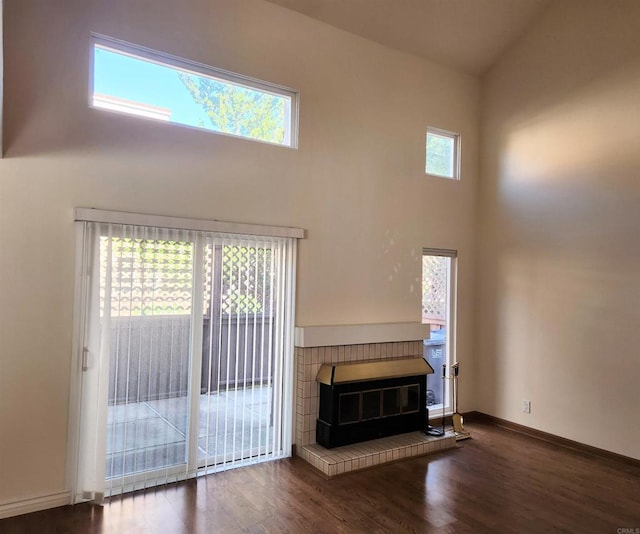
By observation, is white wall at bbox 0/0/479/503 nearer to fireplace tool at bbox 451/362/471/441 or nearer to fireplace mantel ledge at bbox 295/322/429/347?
fireplace mantel ledge at bbox 295/322/429/347

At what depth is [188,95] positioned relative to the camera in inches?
139

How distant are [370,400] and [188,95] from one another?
10.2ft

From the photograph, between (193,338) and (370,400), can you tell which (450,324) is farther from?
(193,338)

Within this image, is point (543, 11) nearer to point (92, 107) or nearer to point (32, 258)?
point (92, 107)

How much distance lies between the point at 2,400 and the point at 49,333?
1.58ft

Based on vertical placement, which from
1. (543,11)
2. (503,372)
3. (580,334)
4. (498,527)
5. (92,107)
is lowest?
(498,527)

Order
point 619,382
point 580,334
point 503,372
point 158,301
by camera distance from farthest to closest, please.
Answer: point 503,372, point 580,334, point 619,382, point 158,301

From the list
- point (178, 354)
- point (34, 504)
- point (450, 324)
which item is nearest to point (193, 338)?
point (178, 354)

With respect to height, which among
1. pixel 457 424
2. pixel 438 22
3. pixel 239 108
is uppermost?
pixel 438 22

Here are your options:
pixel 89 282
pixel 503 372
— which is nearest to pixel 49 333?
pixel 89 282

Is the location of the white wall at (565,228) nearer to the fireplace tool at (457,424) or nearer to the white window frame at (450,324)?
the white window frame at (450,324)

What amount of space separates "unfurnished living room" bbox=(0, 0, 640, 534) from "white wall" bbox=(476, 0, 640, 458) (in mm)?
24

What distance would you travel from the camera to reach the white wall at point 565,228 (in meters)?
3.94

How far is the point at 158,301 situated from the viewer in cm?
330
